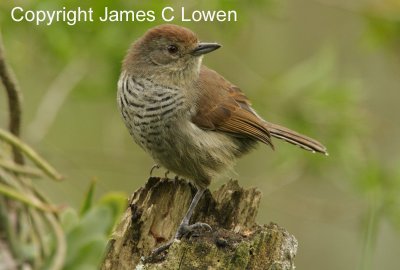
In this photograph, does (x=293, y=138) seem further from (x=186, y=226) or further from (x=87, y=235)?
(x=87, y=235)

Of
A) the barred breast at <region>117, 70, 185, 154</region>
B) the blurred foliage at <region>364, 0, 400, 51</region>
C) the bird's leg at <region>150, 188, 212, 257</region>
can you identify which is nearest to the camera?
the bird's leg at <region>150, 188, 212, 257</region>

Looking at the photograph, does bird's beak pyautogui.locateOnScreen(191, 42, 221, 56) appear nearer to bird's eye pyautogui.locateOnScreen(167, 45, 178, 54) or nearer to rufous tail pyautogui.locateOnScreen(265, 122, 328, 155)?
bird's eye pyautogui.locateOnScreen(167, 45, 178, 54)

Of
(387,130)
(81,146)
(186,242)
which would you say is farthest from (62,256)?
(81,146)

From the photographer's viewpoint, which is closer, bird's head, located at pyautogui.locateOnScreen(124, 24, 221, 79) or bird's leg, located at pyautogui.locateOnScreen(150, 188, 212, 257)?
bird's leg, located at pyautogui.locateOnScreen(150, 188, 212, 257)

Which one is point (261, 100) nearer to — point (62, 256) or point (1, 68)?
point (1, 68)

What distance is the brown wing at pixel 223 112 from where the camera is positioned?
5.02 metres

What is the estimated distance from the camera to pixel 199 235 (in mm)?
3143

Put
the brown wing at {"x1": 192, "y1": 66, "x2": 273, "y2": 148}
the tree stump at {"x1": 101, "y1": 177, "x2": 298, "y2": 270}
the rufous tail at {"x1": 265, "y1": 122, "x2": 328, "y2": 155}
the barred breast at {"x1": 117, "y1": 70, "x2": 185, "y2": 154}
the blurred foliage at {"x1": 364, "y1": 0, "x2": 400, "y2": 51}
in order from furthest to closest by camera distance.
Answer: the blurred foliage at {"x1": 364, "y1": 0, "x2": 400, "y2": 51}, the rufous tail at {"x1": 265, "y1": 122, "x2": 328, "y2": 155}, the brown wing at {"x1": 192, "y1": 66, "x2": 273, "y2": 148}, the barred breast at {"x1": 117, "y1": 70, "x2": 185, "y2": 154}, the tree stump at {"x1": 101, "y1": 177, "x2": 298, "y2": 270}

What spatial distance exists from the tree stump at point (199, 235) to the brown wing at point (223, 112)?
93 centimetres

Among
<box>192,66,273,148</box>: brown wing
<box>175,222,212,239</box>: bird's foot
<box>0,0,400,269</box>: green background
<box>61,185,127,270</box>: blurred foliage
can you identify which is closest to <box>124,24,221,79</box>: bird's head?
<box>192,66,273,148</box>: brown wing

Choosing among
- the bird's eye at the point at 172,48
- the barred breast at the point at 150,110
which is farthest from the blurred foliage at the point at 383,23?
the barred breast at the point at 150,110

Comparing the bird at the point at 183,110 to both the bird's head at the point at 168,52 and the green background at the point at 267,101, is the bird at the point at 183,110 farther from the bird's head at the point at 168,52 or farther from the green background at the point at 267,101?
the green background at the point at 267,101

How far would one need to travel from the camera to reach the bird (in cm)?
475

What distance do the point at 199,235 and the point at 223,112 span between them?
206cm
